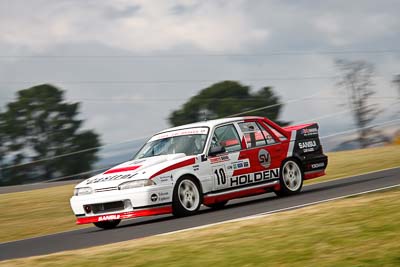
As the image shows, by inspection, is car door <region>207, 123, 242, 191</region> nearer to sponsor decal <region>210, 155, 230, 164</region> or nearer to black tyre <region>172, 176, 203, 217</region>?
sponsor decal <region>210, 155, 230, 164</region>

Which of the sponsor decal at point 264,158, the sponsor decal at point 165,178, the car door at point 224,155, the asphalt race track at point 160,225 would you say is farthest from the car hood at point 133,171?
the sponsor decal at point 264,158

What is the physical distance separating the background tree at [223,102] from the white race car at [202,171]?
160ft

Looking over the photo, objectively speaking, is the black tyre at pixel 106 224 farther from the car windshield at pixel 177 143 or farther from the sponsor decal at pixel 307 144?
the sponsor decal at pixel 307 144

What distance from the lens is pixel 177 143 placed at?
14727mm

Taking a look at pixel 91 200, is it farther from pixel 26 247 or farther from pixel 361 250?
pixel 361 250

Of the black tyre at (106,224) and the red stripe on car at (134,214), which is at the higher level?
the red stripe on car at (134,214)

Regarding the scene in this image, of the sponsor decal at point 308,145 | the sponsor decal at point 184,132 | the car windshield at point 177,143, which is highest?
the sponsor decal at point 184,132

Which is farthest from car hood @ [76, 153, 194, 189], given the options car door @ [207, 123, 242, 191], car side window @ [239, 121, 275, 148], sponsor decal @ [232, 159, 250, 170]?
car side window @ [239, 121, 275, 148]

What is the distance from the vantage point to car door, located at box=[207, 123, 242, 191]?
47.3 ft

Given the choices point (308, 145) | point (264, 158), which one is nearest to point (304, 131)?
point (308, 145)

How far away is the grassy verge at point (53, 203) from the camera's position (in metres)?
16.6

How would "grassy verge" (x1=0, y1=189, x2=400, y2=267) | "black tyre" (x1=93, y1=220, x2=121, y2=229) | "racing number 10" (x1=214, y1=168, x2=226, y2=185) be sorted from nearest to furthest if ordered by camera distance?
1. "grassy verge" (x1=0, y1=189, x2=400, y2=267)
2. "black tyre" (x1=93, y1=220, x2=121, y2=229)
3. "racing number 10" (x1=214, y1=168, x2=226, y2=185)

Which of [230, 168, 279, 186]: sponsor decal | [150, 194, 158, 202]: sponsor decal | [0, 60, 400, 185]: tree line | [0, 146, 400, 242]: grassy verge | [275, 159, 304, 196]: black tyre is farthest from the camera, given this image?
[0, 60, 400, 185]: tree line

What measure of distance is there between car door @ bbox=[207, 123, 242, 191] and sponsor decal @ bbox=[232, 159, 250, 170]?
0.16ft
